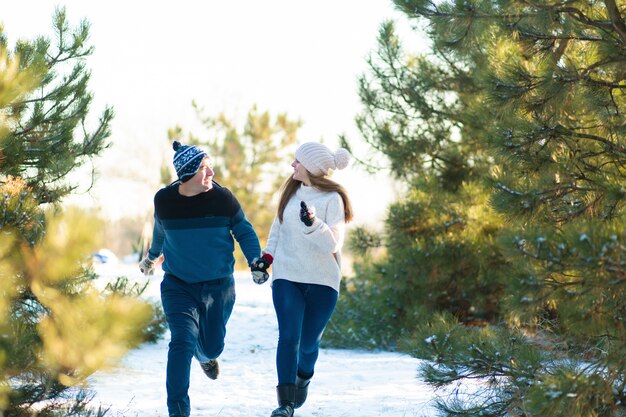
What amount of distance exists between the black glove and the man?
0.42 meters

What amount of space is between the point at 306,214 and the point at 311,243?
1.14 feet

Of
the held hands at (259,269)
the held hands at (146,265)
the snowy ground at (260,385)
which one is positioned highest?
the held hands at (146,265)

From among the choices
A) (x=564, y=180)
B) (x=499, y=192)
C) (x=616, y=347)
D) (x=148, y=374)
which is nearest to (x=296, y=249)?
(x=499, y=192)

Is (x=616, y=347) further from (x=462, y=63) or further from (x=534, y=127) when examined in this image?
(x=462, y=63)

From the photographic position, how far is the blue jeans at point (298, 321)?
5.20m

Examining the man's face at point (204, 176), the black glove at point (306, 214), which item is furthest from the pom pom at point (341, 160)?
the man's face at point (204, 176)

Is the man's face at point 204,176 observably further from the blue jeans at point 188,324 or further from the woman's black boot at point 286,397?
the woman's black boot at point 286,397

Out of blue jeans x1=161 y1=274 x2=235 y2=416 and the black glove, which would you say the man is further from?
the black glove

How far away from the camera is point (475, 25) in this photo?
485cm

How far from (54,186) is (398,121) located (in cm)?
520

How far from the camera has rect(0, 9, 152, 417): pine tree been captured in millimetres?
3332

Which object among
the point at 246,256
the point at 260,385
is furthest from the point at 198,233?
the point at 260,385

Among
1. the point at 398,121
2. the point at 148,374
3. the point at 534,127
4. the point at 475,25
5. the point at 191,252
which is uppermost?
the point at 398,121

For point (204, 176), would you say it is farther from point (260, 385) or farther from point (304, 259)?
point (260, 385)
